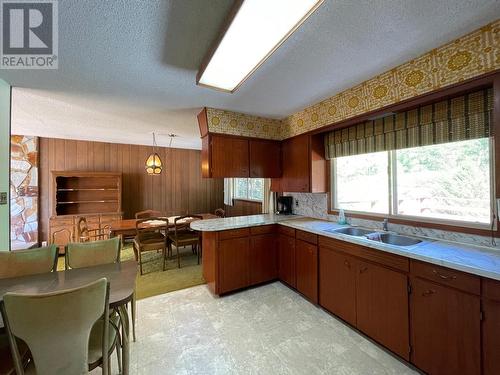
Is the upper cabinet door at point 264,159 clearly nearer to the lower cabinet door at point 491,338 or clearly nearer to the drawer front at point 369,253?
the drawer front at point 369,253

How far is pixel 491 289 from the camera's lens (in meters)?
1.17

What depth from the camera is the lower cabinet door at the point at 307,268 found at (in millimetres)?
2330

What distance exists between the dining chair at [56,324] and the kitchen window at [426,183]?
265cm

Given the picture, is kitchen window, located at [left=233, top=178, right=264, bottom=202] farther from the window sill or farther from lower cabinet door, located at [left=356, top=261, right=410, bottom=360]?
lower cabinet door, located at [left=356, top=261, right=410, bottom=360]

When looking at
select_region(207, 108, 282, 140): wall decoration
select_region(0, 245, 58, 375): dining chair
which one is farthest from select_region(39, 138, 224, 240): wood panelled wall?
select_region(0, 245, 58, 375): dining chair

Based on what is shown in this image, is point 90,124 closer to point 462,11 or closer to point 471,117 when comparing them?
point 462,11

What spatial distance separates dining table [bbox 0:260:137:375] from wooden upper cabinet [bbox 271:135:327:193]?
7.28 ft

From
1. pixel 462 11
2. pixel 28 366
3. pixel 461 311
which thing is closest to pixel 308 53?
pixel 462 11

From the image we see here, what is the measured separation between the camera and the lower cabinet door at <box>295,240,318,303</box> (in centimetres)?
233

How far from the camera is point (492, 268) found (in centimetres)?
117

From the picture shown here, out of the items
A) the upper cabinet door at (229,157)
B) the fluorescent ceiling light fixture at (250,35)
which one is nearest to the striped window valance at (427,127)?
the upper cabinet door at (229,157)

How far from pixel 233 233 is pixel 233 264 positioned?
1.29 feet

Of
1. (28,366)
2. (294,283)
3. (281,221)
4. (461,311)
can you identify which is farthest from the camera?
(281,221)

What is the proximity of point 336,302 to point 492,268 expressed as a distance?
4.20ft
